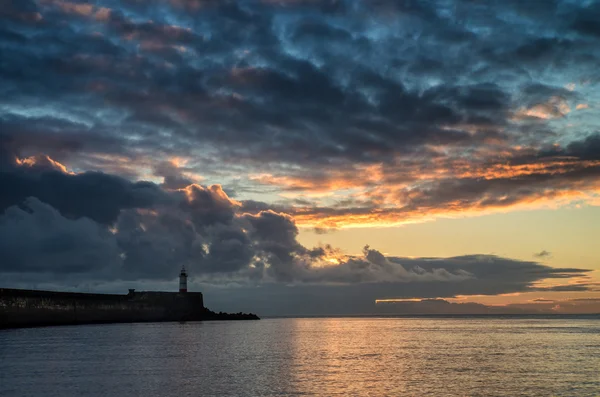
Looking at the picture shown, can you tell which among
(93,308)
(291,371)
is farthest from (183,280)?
(291,371)

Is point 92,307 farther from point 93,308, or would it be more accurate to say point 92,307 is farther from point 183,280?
point 183,280

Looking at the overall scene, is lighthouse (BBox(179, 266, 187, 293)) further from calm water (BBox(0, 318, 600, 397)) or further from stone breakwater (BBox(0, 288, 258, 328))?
calm water (BBox(0, 318, 600, 397))

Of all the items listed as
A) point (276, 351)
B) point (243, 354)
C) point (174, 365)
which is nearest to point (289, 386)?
point (174, 365)

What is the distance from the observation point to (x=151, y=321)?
15325 cm

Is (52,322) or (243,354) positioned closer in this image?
(243,354)

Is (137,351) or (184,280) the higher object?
(184,280)

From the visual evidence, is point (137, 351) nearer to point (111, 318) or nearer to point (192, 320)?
point (111, 318)

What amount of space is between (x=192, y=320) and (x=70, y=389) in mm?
124432

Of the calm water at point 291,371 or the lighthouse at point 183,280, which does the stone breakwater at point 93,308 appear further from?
the calm water at point 291,371

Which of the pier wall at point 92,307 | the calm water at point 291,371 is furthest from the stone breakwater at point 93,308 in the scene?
the calm water at point 291,371

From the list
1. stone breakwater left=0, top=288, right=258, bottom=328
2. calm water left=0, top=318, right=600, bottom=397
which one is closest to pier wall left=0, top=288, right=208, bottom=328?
stone breakwater left=0, top=288, right=258, bottom=328

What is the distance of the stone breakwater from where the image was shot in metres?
104

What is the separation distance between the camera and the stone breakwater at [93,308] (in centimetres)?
10375

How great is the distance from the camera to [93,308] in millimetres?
131875
